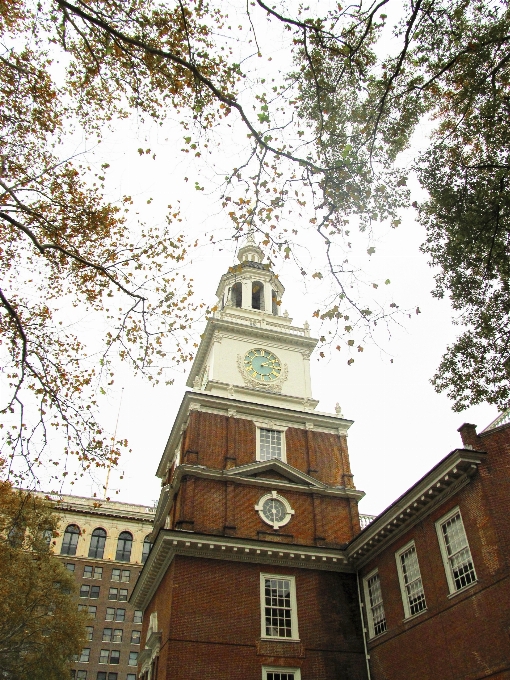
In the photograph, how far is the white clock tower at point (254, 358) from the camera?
1173 inches

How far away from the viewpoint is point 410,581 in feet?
64.9

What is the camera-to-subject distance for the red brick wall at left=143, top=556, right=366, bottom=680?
2034 centimetres

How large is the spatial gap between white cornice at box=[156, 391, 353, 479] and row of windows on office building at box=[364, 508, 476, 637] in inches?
313

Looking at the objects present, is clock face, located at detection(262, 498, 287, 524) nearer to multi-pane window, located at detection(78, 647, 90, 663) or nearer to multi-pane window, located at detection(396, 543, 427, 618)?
multi-pane window, located at detection(396, 543, 427, 618)

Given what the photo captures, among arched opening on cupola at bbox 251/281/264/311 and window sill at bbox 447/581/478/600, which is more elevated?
arched opening on cupola at bbox 251/281/264/311

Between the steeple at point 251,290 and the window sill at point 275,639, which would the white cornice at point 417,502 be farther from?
the steeple at point 251,290

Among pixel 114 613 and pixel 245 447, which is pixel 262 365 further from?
pixel 114 613

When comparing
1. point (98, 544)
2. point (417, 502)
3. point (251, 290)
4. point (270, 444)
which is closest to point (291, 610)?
point (417, 502)

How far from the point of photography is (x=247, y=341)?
31.8 m

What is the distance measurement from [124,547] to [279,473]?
42510 mm

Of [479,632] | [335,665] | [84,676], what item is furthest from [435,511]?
[84,676]

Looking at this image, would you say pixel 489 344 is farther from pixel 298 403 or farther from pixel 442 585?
pixel 298 403

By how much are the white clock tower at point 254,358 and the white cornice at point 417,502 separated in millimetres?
8810

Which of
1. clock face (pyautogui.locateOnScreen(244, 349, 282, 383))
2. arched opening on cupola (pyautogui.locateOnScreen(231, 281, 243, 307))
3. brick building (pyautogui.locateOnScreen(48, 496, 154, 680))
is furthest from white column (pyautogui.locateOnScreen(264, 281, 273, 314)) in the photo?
brick building (pyautogui.locateOnScreen(48, 496, 154, 680))
